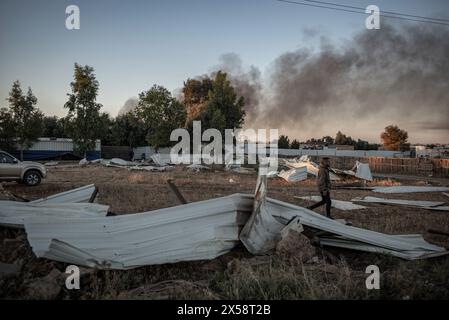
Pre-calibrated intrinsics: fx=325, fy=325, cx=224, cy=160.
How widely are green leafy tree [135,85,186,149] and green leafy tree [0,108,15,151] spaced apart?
14027 mm

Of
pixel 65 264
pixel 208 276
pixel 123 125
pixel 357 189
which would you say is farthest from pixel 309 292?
pixel 123 125

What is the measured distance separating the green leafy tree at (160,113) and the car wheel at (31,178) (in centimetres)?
2521

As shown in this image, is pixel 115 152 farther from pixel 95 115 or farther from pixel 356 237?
pixel 356 237

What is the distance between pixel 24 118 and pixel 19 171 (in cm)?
2750

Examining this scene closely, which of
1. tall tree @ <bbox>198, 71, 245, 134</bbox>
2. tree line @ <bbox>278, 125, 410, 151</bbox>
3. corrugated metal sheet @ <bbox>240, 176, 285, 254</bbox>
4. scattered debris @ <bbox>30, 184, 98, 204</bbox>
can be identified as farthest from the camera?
tree line @ <bbox>278, 125, 410, 151</bbox>

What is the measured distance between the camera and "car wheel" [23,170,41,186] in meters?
14.8

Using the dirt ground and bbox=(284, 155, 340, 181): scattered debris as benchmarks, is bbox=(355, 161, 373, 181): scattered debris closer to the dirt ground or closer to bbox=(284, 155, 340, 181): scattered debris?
bbox=(284, 155, 340, 181): scattered debris

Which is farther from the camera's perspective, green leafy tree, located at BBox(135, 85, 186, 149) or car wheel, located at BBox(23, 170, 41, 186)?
green leafy tree, located at BBox(135, 85, 186, 149)

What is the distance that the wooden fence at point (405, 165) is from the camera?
30148 mm

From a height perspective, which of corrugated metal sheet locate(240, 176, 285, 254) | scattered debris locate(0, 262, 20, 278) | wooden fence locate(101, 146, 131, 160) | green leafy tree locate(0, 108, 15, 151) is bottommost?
scattered debris locate(0, 262, 20, 278)

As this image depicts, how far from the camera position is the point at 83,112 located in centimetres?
3916

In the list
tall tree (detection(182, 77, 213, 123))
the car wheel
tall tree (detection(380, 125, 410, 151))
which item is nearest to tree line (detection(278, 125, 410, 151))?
tall tree (detection(380, 125, 410, 151))

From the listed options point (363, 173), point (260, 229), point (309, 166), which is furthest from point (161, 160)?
point (260, 229)

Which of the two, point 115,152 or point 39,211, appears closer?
point 39,211
